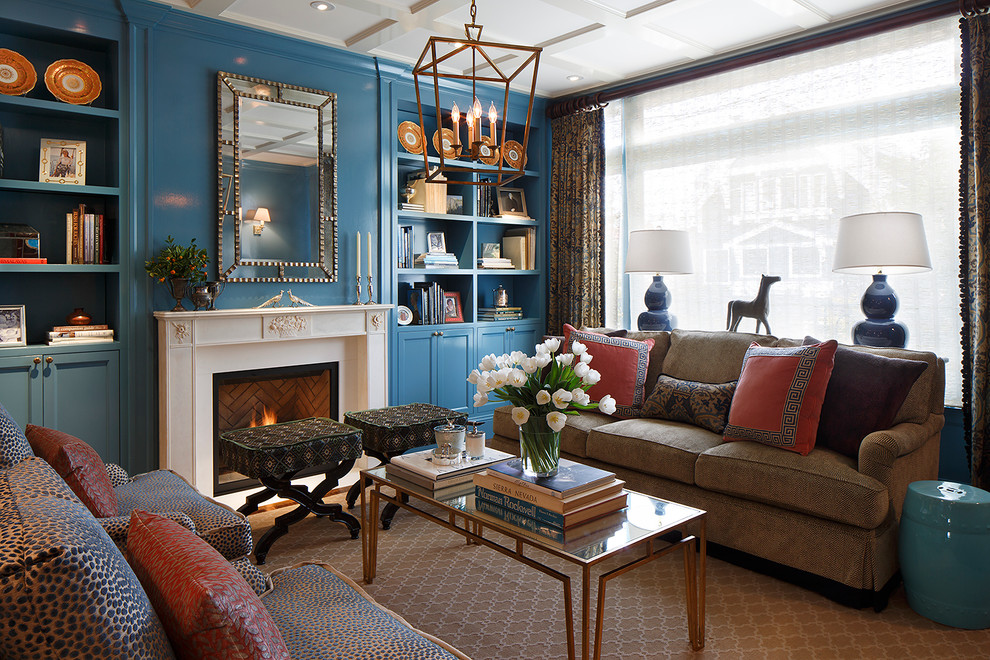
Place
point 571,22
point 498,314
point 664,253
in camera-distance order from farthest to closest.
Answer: point 498,314 < point 664,253 < point 571,22

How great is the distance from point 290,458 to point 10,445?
135cm

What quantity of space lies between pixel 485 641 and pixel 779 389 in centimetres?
169

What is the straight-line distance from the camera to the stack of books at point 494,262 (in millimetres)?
5301

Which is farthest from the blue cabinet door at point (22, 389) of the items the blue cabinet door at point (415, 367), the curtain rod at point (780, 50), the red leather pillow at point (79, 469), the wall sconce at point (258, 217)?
the curtain rod at point (780, 50)

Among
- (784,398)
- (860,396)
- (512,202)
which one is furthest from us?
(512,202)

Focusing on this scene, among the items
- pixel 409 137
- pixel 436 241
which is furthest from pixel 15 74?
pixel 436 241

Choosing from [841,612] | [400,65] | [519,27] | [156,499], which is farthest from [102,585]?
[400,65]

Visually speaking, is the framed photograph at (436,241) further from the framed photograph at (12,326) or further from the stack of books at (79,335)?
the framed photograph at (12,326)

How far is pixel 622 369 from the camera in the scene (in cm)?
383

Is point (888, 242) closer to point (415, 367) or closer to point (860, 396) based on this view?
point (860, 396)

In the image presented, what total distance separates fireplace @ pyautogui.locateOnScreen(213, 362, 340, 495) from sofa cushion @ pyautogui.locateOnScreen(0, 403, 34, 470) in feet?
7.18

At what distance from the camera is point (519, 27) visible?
3980 mm

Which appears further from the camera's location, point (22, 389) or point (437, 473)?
point (22, 389)

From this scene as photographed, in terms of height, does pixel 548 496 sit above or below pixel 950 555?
above
